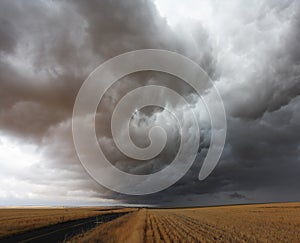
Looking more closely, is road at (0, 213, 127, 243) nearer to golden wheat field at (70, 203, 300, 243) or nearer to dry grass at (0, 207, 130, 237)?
golden wheat field at (70, 203, 300, 243)

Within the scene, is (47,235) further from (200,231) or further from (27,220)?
(27,220)

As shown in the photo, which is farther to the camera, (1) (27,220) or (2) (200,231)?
(1) (27,220)

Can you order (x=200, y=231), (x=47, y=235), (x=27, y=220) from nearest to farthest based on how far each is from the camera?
(x=200, y=231) → (x=47, y=235) → (x=27, y=220)

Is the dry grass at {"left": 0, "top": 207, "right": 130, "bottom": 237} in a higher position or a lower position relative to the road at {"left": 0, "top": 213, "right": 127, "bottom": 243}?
higher

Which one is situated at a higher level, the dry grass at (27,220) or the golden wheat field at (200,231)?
the dry grass at (27,220)

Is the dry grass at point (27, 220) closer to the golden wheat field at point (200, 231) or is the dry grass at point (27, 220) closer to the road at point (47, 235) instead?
the road at point (47, 235)

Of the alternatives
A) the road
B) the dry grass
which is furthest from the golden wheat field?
the dry grass

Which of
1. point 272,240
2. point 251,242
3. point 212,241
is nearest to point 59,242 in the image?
point 212,241

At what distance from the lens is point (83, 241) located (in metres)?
21.4

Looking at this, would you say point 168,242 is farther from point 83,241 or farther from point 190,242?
point 83,241

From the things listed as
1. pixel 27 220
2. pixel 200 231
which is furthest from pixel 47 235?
pixel 27 220

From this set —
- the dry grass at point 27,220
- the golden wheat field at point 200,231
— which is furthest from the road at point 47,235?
the dry grass at point 27,220

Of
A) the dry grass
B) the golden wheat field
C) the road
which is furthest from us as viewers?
the dry grass

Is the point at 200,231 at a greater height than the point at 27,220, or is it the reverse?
the point at 27,220
